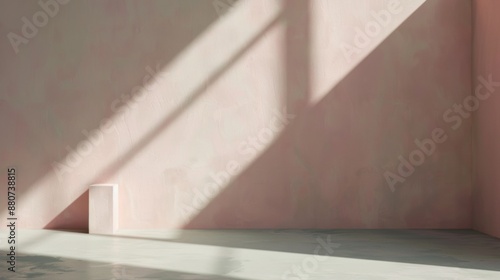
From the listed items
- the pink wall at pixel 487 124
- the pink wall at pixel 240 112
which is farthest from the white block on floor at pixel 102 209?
the pink wall at pixel 487 124

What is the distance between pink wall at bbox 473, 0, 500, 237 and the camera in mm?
5719

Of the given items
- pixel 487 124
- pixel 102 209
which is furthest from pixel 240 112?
pixel 487 124

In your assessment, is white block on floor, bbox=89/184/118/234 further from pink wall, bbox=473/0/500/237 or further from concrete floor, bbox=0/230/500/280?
pink wall, bbox=473/0/500/237

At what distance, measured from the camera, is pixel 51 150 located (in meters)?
6.28

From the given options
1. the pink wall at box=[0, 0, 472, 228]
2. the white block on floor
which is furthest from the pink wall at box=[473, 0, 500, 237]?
the white block on floor

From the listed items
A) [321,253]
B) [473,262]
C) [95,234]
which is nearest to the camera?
[473,262]

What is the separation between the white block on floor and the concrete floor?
0.51ft

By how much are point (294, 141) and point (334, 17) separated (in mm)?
1164

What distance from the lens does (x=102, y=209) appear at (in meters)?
6.02

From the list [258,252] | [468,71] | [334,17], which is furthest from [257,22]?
[258,252]

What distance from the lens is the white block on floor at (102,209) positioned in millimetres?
6004

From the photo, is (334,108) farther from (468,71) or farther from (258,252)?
(258,252)

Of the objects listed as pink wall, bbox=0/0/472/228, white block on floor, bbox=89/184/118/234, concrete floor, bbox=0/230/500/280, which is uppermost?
pink wall, bbox=0/0/472/228

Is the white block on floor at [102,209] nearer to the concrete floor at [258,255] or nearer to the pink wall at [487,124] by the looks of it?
the concrete floor at [258,255]
